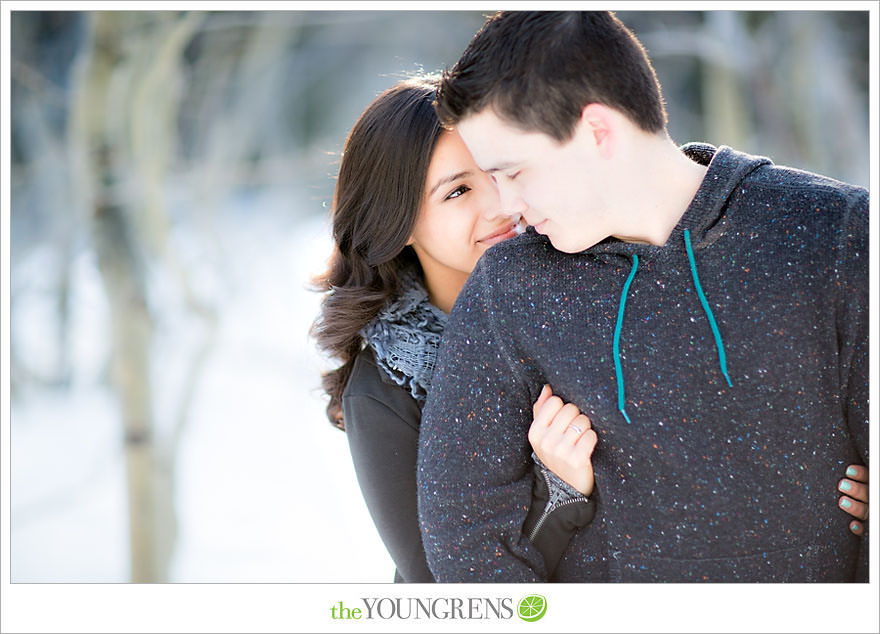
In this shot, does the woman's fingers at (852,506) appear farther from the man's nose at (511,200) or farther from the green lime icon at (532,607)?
the man's nose at (511,200)

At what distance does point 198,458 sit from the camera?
13.6ft

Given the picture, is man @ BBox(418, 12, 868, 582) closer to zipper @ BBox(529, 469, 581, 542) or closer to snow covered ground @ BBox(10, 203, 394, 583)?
zipper @ BBox(529, 469, 581, 542)

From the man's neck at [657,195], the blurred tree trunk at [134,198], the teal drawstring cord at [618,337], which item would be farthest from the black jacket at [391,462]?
the blurred tree trunk at [134,198]

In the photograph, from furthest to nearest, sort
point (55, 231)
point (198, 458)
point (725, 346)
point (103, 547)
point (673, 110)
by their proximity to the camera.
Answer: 1. point (673, 110)
2. point (198, 458)
3. point (103, 547)
4. point (55, 231)
5. point (725, 346)

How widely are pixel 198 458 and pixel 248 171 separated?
4.87 ft

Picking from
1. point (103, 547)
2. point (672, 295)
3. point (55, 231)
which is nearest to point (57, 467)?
point (103, 547)

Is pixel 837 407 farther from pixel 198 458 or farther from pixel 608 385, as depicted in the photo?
pixel 198 458

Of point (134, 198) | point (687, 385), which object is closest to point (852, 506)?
point (687, 385)

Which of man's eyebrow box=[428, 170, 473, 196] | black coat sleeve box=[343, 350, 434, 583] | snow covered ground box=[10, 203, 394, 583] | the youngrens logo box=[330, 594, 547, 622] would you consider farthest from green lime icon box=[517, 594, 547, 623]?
snow covered ground box=[10, 203, 394, 583]

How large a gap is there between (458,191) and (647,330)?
1.85ft

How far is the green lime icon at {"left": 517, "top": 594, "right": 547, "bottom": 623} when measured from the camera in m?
1.13

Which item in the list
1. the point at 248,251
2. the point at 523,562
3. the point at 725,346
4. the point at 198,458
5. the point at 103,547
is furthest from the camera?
the point at 248,251

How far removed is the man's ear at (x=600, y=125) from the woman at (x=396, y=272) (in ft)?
1.43

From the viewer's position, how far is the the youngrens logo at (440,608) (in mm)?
1127
